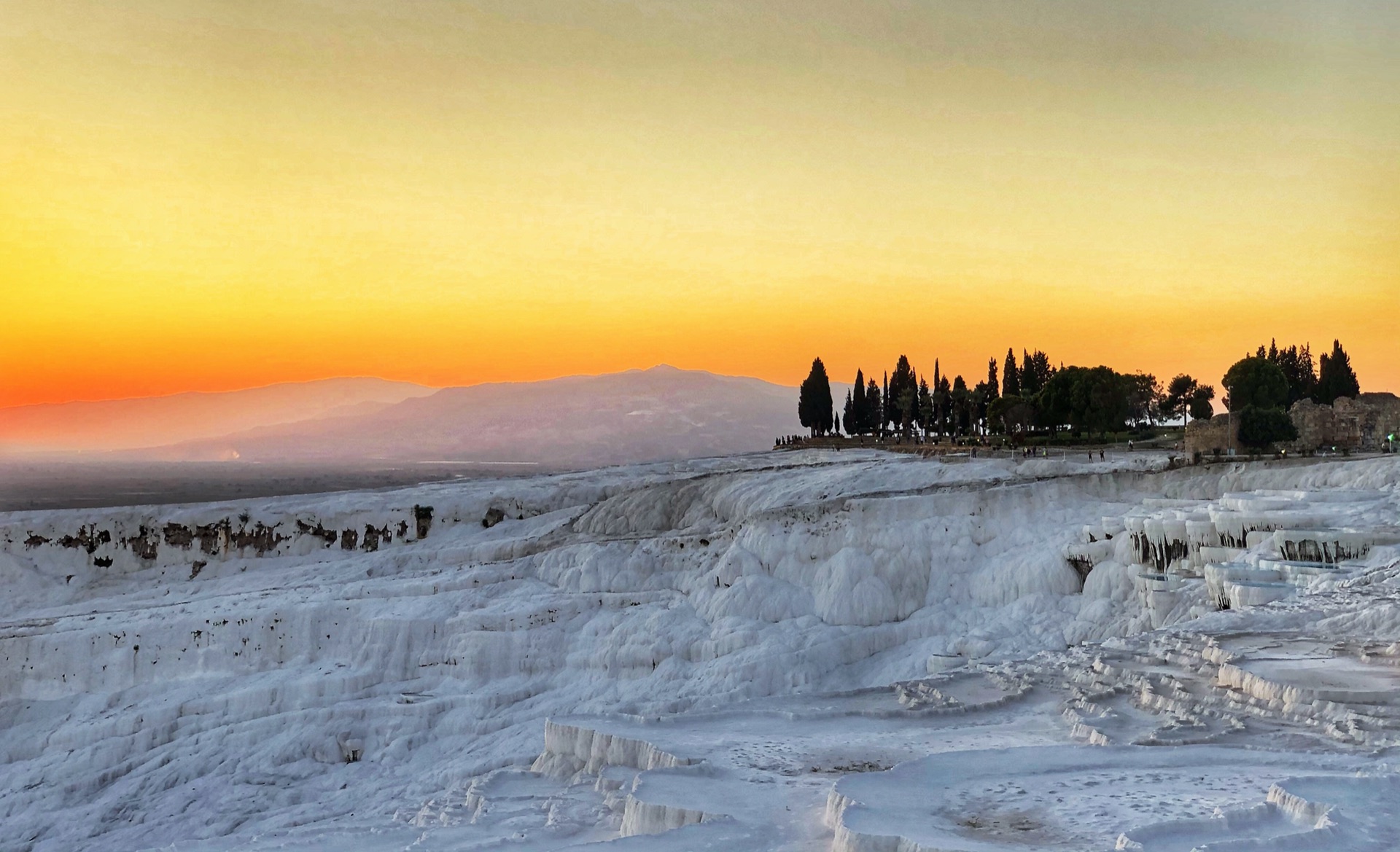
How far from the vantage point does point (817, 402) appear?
105 metres

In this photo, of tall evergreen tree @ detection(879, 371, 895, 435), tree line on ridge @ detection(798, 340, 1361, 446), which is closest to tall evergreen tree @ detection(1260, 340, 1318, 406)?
tree line on ridge @ detection(798, 340, 1361, 446)

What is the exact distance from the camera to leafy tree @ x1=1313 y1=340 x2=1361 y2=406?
84.1 m

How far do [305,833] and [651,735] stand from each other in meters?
7.07

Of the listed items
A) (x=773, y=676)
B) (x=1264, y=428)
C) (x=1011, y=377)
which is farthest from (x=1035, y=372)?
(x=773, y=676)

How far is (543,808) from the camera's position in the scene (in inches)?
679

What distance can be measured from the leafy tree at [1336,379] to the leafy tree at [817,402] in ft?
135

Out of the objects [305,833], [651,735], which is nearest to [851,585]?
[651,735]

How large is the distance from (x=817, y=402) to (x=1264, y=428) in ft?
167

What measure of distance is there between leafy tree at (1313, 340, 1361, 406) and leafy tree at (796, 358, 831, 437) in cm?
4124

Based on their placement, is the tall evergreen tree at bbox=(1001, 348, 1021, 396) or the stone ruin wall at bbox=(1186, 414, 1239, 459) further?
the tall evergreen tree at bbox=(1001, 348, 1021, 396)

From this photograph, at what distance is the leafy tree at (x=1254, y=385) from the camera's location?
7388cm

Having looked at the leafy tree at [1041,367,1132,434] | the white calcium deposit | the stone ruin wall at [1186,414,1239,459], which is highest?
the leafy tree at [1041,367,1132,434]

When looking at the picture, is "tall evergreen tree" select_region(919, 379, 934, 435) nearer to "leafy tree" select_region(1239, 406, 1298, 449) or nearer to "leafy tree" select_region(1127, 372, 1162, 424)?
"leafy tree" select_region(1127, 372, 1162, 424)

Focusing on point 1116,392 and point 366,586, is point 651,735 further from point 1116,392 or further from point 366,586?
point 1116,392
